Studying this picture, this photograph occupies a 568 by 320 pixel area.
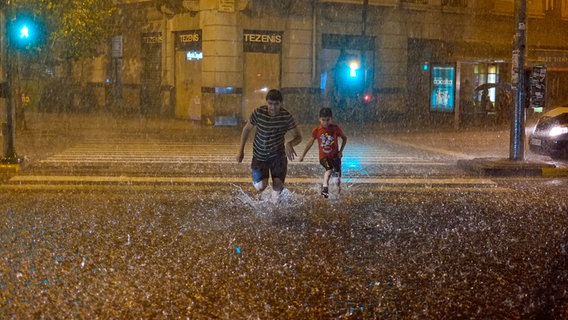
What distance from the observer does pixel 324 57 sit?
2988cm

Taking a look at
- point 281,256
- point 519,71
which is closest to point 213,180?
point 281,256

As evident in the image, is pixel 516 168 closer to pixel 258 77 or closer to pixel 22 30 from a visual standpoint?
pixel 22 30

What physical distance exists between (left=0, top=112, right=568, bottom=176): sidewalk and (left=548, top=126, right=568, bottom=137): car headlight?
58cm

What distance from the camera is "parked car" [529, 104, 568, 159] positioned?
15.7 m

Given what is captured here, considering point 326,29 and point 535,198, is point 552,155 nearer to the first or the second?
point 535,198

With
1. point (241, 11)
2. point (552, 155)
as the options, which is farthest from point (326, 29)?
point (552, 155)

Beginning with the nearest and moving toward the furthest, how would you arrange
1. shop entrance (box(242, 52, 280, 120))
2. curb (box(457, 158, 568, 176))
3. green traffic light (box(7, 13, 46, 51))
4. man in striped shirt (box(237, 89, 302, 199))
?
man in striped shirt (box(237, 89, 302, 199)) < curb (box(457, 158, 568, 176)) < green traffic light (box(7, 13, 46, 51)) < shop entrance (box(242, 52, 280, 120))

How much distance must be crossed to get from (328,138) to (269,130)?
133 centimetres

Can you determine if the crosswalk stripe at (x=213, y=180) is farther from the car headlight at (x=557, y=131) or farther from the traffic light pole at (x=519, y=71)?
the car headlight at (x=557, y=131)

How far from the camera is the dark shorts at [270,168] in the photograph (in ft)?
33.0

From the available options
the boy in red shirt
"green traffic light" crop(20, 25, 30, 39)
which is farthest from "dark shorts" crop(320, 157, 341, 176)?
"green traffic light" crop(20, 25, 30, 39)

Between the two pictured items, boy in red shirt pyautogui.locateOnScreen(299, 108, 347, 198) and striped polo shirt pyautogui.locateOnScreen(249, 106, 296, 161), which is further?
boy in red shirt pyautogui.locateOnScreen(299, 108, 347, 198)

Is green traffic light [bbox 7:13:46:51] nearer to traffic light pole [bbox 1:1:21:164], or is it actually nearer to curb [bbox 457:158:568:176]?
traffic light pole [bbox 1:1:21:164]

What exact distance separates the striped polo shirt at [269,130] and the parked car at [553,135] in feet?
25.3
